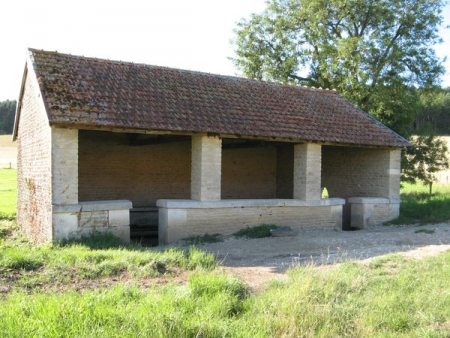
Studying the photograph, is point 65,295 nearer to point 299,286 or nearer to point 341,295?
point 299,286

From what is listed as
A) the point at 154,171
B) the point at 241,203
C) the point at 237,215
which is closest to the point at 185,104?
the point at 241,203

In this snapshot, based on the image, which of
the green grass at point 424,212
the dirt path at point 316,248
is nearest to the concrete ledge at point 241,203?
the dirt path at point 316,248

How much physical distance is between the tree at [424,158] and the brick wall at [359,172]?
5866mm

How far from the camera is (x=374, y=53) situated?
67.7 feet

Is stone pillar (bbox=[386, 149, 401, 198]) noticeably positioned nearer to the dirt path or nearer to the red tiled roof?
the red tiled roof

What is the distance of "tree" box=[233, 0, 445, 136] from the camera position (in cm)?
2047

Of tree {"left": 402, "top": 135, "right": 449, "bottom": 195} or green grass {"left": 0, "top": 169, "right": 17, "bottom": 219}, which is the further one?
tree {"left": 402, "top": 135, "right": 449, "bottom": 195}

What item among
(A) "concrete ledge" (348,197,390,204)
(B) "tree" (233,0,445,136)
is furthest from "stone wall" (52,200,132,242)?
(B) "tree" (233,0,445,136)

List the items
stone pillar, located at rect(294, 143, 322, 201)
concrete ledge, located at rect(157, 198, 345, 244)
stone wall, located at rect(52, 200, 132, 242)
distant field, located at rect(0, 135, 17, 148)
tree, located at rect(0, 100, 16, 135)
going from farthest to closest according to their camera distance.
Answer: tree, located at rect(0, 100, 16, 135) → distant field, located at rect(0, 135, 17, 148) → stone pillar, located at rect(294, 143, 322, 201) → concrete ledge, located at rect(157, 198, 345, 244) → stone wall, located at rect(52, 200, 132, 242)

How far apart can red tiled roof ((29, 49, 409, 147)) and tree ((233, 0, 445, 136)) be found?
5.43m

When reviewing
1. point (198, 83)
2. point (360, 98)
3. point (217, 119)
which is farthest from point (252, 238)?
point (360, 98)

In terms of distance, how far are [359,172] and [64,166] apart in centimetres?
993

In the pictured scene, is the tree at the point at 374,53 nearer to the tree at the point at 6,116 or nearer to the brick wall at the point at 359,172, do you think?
the brick wall at the point at 359,172

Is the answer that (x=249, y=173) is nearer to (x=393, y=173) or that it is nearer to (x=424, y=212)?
(x=393, y=173)
